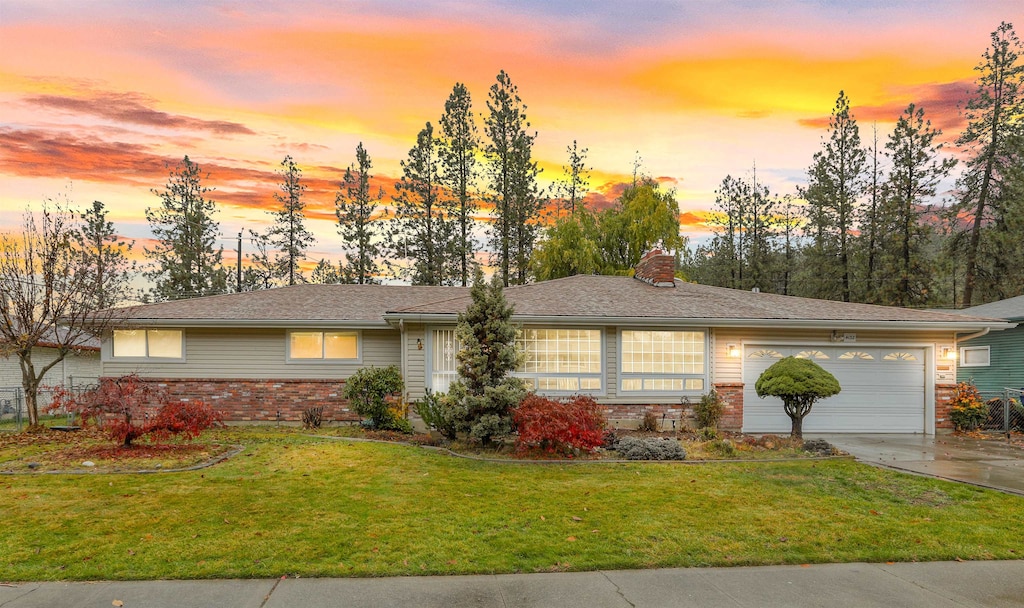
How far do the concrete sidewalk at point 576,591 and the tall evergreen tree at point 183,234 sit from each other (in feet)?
108

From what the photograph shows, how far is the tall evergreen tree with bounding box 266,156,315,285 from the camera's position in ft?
111

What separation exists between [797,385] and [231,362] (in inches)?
539

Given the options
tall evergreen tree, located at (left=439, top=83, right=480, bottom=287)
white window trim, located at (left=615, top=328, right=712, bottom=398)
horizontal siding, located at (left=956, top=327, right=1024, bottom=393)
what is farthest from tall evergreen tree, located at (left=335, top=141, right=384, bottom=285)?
horizontal siding, located at (left=956, top=327, right=1024, bottom=393)

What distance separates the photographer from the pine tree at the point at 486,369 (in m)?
10.3

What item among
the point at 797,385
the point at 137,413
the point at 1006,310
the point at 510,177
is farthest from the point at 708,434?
the point at 510,177

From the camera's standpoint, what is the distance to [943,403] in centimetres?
1446

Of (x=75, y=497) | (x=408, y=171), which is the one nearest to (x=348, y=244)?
(x=408, y=171)

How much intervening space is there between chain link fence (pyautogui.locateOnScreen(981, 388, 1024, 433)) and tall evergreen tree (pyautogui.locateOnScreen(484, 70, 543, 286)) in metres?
21.6

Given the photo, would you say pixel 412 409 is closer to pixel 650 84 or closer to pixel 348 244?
pixel 650 84

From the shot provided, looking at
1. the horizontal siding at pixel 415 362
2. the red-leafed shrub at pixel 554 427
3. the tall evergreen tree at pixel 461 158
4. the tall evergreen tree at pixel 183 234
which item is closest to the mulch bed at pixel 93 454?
the horizontal siding at pixel 415 362

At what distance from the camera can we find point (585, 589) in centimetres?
454

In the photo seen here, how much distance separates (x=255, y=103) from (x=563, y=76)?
376 inches

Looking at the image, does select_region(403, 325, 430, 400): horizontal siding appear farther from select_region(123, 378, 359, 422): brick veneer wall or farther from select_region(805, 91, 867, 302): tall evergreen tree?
select_region(805, 91, 867, 302): tall evergreen tree

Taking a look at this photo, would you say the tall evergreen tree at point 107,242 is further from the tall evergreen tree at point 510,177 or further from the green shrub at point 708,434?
the green shrub at point 708,434
